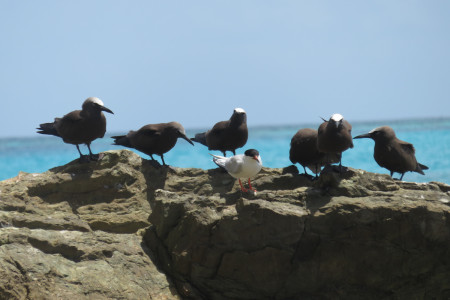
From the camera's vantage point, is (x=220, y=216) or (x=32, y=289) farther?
(x=220, y=216)

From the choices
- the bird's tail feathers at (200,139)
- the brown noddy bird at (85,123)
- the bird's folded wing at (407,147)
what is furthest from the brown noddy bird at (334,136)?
the brown noddy bird at (85,123)

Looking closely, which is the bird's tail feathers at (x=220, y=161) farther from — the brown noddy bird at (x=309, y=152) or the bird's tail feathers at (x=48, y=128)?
the bird's tail feathers at (x=48, y=128)

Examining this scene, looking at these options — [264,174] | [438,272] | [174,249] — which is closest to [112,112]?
[264,174]

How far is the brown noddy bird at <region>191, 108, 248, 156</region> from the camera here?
7168 mm

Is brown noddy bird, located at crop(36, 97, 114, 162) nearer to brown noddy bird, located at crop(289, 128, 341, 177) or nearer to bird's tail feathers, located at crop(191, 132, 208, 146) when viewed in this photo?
bird's tail feathers, located at crop(191, 132, 208, 146)

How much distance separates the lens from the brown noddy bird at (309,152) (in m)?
6.66

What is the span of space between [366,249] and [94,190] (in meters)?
2.98

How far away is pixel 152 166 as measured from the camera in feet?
22.7

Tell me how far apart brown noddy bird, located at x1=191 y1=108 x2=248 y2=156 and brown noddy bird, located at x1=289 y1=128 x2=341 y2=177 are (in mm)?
700

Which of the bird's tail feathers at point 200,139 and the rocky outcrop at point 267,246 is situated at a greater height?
the bird's tail feathers at point 200,139

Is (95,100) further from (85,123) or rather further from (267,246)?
(267,246)

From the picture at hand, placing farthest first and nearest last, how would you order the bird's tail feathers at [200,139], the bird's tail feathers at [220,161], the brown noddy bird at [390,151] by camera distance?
the bird's tail feathers at [200,139] < the brown noddy bird at [390,151] < the bird's tail feathers at [220,161]

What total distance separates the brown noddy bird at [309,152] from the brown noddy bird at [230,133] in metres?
0.70

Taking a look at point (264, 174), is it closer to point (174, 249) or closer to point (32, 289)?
point (174, 249)
